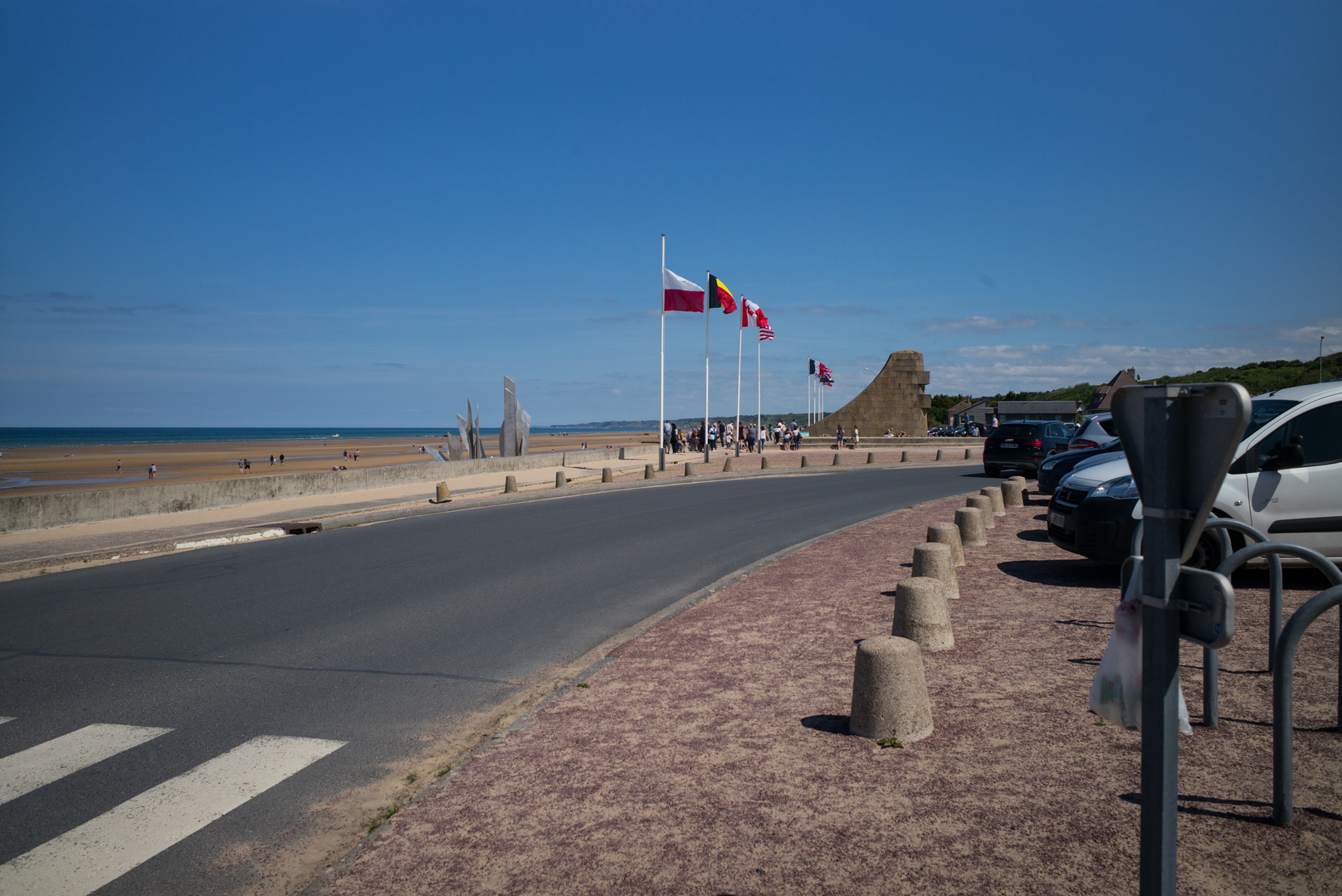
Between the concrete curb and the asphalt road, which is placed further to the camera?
the concrete curb

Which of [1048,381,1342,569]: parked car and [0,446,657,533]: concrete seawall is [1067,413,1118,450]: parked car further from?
[0,446,657,533]: concrete seawall

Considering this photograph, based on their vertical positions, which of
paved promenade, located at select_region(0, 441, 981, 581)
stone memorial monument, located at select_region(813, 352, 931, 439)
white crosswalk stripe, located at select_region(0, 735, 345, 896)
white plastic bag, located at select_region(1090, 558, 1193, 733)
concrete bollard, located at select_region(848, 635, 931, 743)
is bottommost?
white crosswalk stripe, located at select_region(0, 735, 345, 896)

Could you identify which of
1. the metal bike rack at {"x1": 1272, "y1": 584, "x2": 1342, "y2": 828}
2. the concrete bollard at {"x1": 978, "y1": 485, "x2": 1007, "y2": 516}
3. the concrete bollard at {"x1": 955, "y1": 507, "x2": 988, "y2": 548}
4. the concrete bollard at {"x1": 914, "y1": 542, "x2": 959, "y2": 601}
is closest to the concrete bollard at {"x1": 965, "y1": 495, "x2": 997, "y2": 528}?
the concrete bollard at {"x1": 978, "y1": 485, "x2": 1007, "y2": 516}

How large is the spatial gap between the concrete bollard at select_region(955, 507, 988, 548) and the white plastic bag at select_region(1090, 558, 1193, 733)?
8613 millimetres

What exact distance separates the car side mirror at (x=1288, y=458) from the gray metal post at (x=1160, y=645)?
6.51m

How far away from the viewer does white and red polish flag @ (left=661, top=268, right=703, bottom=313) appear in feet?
98.8

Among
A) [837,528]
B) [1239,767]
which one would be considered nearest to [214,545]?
[837,528]

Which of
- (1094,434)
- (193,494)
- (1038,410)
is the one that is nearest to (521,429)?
(193,494)

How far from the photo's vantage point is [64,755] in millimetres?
4645

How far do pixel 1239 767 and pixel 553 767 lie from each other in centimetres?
339

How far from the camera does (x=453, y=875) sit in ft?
10.6

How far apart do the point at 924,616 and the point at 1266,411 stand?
15.3 ft

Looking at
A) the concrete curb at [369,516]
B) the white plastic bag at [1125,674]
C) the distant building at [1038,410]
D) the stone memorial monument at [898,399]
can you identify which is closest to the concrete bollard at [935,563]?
the white plastic bag at [1125,674]

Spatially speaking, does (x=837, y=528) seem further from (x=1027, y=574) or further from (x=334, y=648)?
(x=334, y=648)
